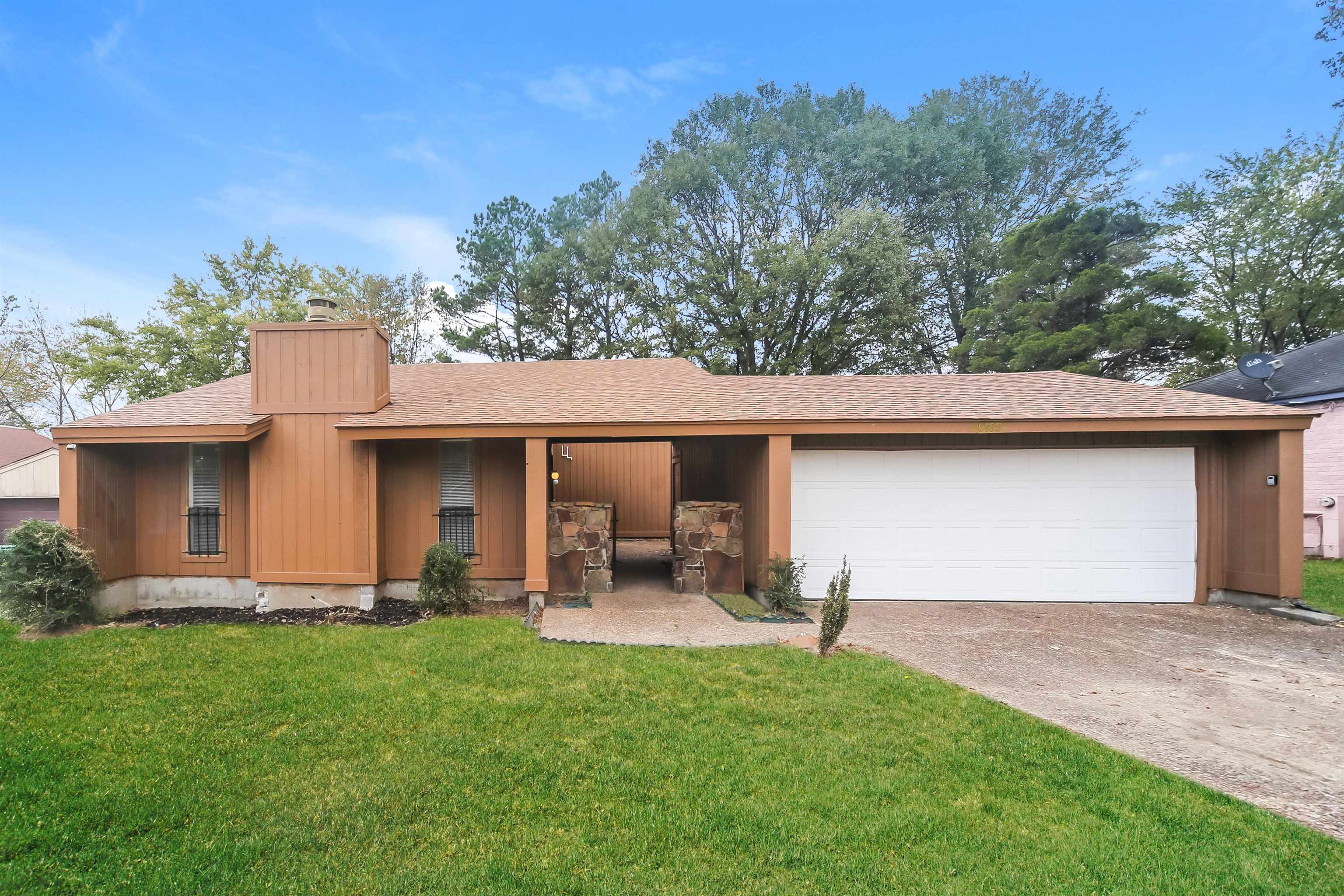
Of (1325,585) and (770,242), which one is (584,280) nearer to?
(770,242)

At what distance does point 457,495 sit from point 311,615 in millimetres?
2112

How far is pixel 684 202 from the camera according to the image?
19.9 meters

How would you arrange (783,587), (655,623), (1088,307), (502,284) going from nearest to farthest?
(655,623) < (783,587) < (1088,307) < (502,284)

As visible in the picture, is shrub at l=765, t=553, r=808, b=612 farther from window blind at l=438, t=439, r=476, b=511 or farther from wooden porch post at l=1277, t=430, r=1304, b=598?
wooden porch post at l=1277, t=430, r=1304, b=598

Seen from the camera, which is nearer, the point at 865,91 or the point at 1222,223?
the point at 1222,223

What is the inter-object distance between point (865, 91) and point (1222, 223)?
12059mm

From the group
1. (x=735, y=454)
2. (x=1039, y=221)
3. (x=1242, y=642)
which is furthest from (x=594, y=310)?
(x=1242, y=642)

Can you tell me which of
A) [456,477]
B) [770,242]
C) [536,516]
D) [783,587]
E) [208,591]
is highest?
[770,242]

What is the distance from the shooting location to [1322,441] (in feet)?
34.4

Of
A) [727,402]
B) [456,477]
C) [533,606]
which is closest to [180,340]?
[456,477]

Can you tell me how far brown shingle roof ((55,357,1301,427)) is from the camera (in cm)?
656

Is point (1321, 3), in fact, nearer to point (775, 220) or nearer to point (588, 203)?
point (775, 220)

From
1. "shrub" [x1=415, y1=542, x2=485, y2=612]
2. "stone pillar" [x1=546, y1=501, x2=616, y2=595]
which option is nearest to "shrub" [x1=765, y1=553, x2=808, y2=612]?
"stone pillar" [x1=546, y1=501, x2=616, y2=595]

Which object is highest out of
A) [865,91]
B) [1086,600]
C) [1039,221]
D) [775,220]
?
[865,91]
